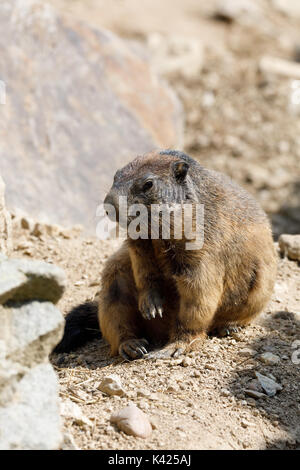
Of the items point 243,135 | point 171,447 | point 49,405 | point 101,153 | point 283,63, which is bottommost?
point 171,447

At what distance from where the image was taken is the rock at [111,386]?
509 cm

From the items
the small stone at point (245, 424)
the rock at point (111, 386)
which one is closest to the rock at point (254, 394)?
the small stone at point (245, 424)

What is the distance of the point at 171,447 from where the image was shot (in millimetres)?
4375

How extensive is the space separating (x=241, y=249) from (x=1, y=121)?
4342 mm

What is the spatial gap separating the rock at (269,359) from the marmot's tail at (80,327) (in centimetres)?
183

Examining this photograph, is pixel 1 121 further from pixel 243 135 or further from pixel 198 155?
pixel 243 135

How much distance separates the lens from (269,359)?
5.83 m

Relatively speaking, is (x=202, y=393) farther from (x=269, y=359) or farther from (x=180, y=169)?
(x=180, y=169)

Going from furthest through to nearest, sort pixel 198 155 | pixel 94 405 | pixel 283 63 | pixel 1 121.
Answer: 1. pixel 283 63
2. pixel 198 155
3. pixel 1 121
4. pixel 94 405

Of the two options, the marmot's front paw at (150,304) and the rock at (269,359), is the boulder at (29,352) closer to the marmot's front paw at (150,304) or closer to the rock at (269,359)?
the marmot's front paw at (150,304)

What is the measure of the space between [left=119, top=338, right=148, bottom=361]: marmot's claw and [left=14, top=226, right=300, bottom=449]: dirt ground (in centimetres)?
10

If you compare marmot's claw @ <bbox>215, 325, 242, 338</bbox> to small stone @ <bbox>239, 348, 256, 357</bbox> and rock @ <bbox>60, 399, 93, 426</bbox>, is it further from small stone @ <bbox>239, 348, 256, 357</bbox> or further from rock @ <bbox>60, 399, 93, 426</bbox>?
rock @ <bbox>60, 399, 93, 426</bbox>

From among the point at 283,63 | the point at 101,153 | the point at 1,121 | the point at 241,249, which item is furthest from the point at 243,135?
the point at 241,249

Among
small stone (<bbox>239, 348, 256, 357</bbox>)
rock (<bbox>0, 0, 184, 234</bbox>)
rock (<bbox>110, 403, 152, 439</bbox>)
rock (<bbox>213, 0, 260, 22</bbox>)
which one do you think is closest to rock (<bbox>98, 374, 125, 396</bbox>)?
rock (<bbox>110, 403, 152, 439</bbox>)
